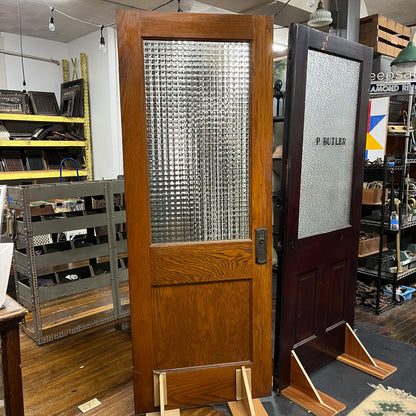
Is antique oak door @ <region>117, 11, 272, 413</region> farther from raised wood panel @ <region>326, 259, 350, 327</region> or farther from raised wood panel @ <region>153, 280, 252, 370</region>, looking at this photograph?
raised wood panel @ <region>326, 259, 350, 327</region>

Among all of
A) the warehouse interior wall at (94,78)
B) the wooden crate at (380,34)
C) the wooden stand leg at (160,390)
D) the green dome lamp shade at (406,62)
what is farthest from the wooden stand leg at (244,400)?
the warehouse interior wall at (94,78)

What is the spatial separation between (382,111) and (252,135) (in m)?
2.13

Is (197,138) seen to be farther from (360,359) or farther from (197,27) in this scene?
(360,359)

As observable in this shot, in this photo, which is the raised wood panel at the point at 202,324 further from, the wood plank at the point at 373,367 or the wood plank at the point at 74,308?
the wood plank at the point at 74,308

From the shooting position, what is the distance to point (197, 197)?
1870mm

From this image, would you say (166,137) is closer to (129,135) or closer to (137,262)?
(129,135)

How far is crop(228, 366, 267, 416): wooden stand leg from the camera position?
1926 millimetres

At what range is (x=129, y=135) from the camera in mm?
1717

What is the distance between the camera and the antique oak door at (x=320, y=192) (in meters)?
1.96

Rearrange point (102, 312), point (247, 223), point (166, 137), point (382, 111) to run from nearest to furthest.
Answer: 1. point (166, 137)
2. point (247, 223)
3. point (102, 312)
4. point (382, 111)

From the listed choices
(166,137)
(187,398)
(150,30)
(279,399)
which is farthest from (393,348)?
(150,30)

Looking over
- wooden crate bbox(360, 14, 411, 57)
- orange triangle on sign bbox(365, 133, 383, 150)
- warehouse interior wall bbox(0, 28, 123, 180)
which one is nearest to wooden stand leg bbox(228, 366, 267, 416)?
orange triangle on sign bbox(365, 133, 383, 150)

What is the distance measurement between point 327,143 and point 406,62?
1.52m

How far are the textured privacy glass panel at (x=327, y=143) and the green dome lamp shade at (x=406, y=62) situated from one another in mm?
1113
